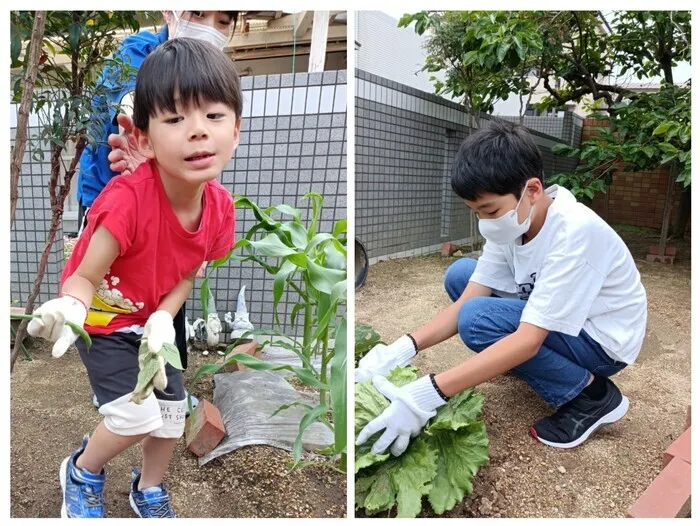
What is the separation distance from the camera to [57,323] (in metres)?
0.82

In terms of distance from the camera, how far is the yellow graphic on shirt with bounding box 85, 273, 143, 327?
0.99 m

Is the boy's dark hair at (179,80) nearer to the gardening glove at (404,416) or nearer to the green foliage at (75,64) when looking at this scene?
the green foliage at (75,64)

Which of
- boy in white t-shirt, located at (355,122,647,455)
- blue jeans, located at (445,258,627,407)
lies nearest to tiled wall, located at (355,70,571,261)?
boy in white t-shirt, located at (355,122,647,455)

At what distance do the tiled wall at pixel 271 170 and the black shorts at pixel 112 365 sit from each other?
960mm

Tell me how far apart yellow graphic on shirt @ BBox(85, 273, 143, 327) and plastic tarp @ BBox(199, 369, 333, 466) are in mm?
499

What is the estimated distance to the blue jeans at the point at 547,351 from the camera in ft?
4.41

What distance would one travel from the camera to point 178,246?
3.33 ft

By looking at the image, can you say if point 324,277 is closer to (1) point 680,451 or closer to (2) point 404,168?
(1) point 680,451

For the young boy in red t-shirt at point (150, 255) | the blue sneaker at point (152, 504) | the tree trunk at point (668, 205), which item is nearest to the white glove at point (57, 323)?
the young boy in red t-shirt at point (150, 255)

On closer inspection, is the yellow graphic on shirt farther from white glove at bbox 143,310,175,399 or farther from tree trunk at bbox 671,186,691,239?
tree trunk at bbox 671,186,691,239

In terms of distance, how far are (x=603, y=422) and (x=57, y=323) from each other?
1.24 meters

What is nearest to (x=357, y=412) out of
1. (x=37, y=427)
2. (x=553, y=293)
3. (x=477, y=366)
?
(x=477, y=366)

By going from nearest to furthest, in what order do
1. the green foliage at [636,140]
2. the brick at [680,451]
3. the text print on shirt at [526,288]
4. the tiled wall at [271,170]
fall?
the brick at [680,451] < the text print on shirt at [526,288] < the tiled wall at [271,170] < the green foliage at [636,140]
